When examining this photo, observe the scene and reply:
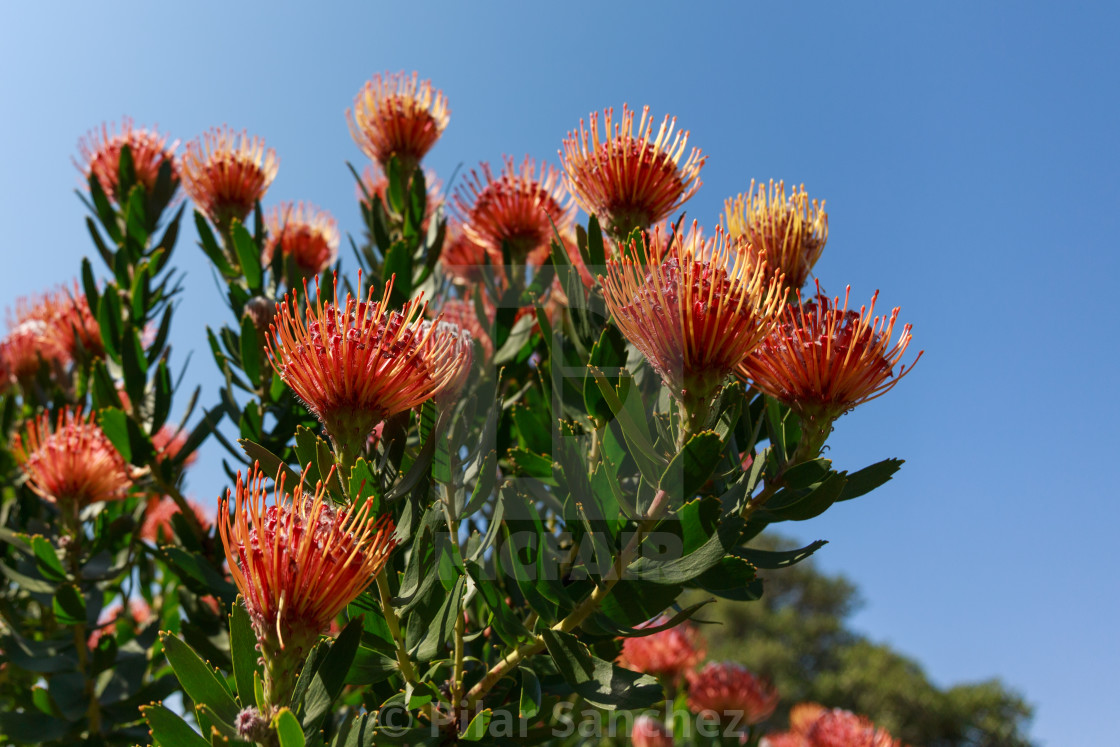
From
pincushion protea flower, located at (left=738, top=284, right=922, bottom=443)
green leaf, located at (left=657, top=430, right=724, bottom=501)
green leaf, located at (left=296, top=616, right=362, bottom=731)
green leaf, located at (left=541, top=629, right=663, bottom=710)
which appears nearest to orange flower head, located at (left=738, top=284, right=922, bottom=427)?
pincushion protea flower, located at (left=738, top=284, right=922, bottom=443)

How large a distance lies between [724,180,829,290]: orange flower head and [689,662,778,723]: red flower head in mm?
1865

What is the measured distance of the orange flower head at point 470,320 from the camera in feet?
6.35

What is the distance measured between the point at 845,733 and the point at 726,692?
0.53m

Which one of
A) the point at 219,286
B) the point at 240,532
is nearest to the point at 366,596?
the point at 240,532

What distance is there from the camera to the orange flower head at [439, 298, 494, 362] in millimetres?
1936

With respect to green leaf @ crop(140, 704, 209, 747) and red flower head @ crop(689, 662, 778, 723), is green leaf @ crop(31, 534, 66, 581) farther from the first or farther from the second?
red flower head @ crop(689, 662, 778, 723)

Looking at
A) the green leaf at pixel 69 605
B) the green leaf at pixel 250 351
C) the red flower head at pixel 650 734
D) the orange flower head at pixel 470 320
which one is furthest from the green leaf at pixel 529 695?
the red flower head at pixel 650 734

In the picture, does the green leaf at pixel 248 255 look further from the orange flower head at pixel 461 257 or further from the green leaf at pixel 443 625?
the green leaf at pixel 443 625

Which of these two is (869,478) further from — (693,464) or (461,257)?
(461,257)

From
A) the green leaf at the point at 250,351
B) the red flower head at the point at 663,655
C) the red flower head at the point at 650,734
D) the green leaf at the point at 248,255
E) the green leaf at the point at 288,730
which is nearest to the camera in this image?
the green leaf at the point at 288,730

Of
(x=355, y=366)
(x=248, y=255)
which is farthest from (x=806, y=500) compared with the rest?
(x=248, y=255)

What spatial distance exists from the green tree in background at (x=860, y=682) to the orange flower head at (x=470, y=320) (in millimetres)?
8882

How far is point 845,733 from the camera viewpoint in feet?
7.82

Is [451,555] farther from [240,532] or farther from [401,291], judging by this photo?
[401,291]
